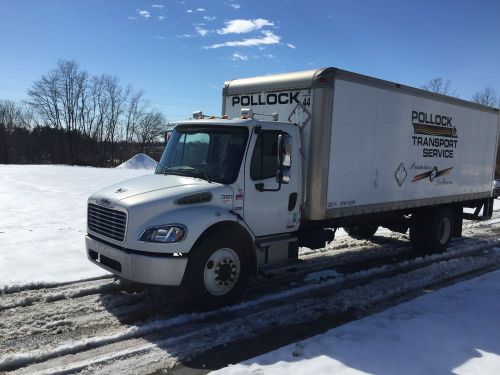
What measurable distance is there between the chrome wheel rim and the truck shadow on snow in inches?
11.5

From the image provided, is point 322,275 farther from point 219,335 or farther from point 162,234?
point 162,234

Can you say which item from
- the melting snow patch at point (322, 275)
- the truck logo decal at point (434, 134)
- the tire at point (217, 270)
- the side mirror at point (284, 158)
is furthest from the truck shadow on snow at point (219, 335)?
the truck logo decal at point (434, 134)

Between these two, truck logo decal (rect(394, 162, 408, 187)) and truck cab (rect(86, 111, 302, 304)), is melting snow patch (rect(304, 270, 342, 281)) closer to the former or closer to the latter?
truck cab (rect(86, 111, 302, 304))

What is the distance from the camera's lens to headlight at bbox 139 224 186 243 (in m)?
5.14

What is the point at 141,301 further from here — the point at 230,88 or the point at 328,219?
the point at 230,88

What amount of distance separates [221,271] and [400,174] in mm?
4527

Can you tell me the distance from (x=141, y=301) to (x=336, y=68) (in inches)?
178

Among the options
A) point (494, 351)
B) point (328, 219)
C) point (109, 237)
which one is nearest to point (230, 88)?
point (328, 219)

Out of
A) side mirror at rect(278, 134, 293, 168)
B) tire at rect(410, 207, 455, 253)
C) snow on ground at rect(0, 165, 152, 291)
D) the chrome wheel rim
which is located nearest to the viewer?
the chrome wheel rim

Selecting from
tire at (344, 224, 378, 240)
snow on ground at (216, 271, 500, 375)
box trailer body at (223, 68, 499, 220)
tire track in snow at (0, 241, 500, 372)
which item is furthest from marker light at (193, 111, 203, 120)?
tire at (344, 224, 378, 240)

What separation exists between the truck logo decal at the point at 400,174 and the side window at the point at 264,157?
10.5 ft

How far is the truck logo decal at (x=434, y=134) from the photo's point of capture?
8789 millimetres

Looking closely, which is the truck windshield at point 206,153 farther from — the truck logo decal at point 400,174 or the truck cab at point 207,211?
the truck logo decal at point 400,174

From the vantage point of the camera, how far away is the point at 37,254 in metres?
7.93
